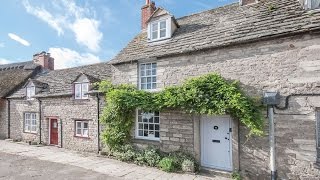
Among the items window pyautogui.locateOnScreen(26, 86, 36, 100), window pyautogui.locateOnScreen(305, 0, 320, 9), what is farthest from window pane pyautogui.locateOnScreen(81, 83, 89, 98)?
window pyautogui.locateOnScreen(305, 0, 320, 9)

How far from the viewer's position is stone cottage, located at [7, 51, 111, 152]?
14.9 metres

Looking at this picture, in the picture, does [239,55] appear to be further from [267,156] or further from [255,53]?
[267,156]

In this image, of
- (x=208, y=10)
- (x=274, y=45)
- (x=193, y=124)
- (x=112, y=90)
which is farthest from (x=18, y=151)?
(x=274, y=45)

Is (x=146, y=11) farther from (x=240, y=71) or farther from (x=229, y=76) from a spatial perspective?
(x=240, y=71)

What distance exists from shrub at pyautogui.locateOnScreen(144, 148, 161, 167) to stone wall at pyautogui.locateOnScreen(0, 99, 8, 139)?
15472mm

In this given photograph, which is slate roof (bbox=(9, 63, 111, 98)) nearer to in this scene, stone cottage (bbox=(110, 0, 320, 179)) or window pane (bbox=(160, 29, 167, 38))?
stone cottage (bbox=(110, 0, 320, 179))

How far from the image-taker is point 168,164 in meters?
10.3

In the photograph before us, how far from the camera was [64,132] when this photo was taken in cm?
1638

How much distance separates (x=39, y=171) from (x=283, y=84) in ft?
34.6

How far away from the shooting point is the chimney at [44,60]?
25219mm

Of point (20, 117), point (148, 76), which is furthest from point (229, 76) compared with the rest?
point (20, 117)

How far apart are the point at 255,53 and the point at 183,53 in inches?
125

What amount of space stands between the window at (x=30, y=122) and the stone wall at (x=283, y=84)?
1474 centimetres

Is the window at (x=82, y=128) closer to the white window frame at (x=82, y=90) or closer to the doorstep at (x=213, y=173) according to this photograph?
the white window frame at (x=82, y=90)
